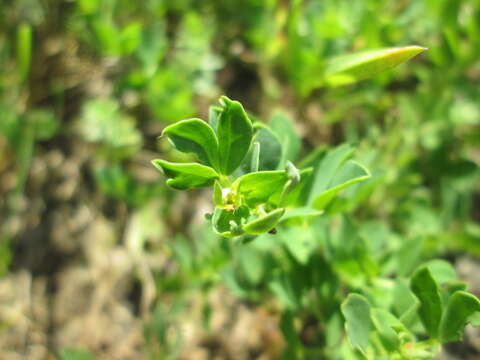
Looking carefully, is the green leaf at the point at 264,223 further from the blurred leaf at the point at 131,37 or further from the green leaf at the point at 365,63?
the blurred leaf at the point at 131,37

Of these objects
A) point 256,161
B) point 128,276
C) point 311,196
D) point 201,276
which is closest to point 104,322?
point 128,276

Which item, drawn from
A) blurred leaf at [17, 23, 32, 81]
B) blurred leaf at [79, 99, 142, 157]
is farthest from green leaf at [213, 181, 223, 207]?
blurred leaf at [17, 23, 32, 81]

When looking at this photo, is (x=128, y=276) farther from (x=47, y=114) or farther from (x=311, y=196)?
(x=311, y=196)

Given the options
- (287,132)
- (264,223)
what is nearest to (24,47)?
(287,132)

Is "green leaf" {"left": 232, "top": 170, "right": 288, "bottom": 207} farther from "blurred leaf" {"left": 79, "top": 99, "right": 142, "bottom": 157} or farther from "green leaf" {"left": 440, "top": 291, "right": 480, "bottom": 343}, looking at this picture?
"blurred leaf" {"left": 79, "top": 99, "right": 142, "bottom": 157}

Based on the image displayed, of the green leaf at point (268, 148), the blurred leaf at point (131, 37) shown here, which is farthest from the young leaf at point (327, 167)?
the blurred leaf at point (131, 37)
